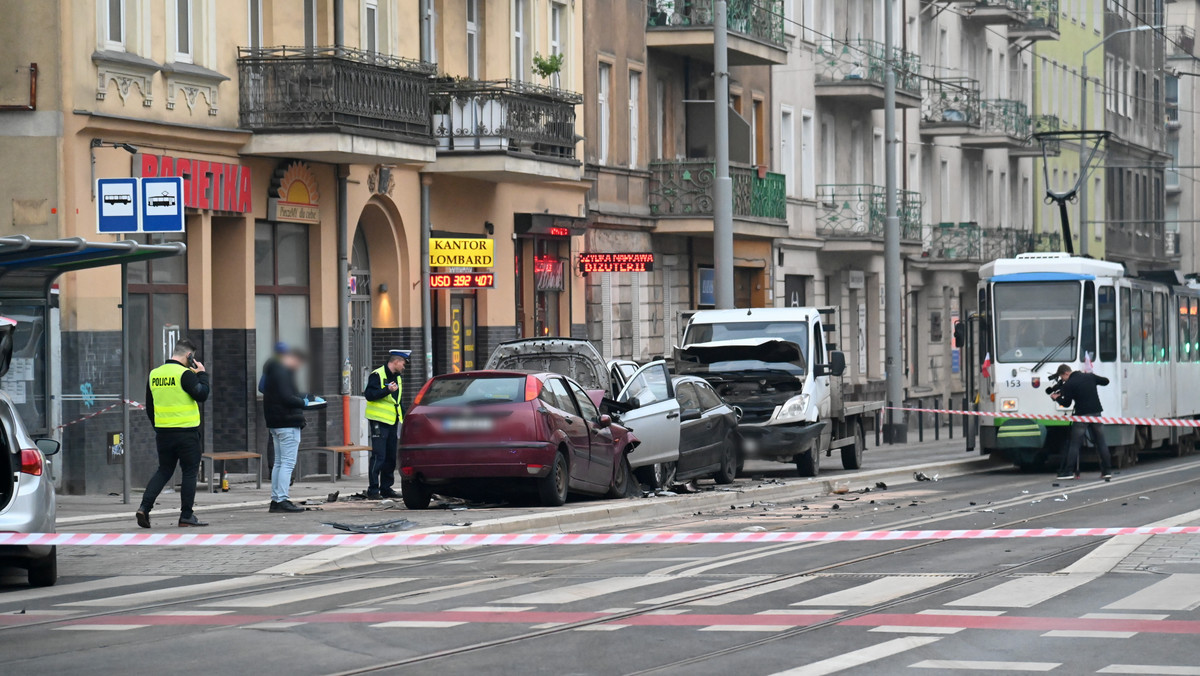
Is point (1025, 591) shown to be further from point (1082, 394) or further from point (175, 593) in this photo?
point (1082, 394)

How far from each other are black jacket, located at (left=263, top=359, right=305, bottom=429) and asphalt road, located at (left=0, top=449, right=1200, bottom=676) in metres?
3.61

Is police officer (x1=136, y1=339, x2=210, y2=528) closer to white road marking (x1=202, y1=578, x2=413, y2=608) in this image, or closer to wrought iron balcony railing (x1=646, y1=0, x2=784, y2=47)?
white road marking (x1=202, y1=578, x2=413, y2=608)

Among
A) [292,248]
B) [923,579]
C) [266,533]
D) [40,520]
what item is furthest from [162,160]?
[923,579]

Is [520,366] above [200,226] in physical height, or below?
below

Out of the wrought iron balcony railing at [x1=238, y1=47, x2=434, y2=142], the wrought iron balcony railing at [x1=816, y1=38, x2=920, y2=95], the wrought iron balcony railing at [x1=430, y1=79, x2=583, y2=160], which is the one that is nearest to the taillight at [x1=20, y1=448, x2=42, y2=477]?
the wrought iron balcony railing at [x1=238, y1=47, x2=434, y2=142]

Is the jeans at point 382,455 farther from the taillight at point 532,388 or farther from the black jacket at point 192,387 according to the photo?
the black jacket at point 192,387

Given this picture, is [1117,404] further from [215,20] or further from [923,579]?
[923,579]

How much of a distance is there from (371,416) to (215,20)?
6.21 m

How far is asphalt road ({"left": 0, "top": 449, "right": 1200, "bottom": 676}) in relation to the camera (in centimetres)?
1031

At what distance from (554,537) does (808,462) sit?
1270 cm

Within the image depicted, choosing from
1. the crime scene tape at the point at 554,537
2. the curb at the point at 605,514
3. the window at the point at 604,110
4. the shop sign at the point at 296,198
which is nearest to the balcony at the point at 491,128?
the shop sign at the point at 296,198

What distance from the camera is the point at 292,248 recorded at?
28.3 meters

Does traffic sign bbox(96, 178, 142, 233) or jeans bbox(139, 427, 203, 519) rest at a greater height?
traffic sign bbox(96, 178, 142, 233)

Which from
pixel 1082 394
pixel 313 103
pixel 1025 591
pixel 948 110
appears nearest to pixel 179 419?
pixel 1025 591
